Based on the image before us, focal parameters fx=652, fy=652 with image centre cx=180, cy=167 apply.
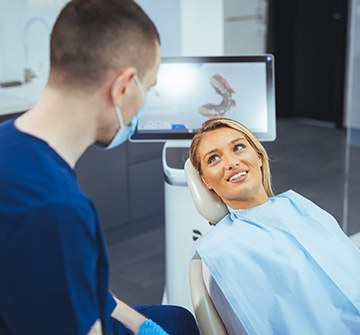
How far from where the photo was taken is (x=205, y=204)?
65.9 inches

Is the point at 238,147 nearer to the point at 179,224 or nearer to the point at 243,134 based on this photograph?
the point at 243,134

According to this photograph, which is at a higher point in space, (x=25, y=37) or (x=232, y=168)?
(x=25, y=37)

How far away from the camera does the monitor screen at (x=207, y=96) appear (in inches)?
84.4

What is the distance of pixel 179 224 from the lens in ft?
7.45

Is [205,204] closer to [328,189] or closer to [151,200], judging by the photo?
[151,200]

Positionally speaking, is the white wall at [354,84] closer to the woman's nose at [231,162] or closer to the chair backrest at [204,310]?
the woman's nose at [231,162]

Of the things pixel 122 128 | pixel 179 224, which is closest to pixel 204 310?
pixel 122 128

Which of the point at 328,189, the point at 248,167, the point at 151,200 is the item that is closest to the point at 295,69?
the point at 328,189

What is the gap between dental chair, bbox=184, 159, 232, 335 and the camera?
147 centimetres

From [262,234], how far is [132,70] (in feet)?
2.13

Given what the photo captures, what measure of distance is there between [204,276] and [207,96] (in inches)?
31.2

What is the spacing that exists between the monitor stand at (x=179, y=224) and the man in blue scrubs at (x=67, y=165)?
1.08 metres

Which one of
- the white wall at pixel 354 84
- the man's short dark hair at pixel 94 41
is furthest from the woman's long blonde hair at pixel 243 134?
the white wall at pixel 354 84

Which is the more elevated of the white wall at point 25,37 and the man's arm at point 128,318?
the white wall at point 25,37
